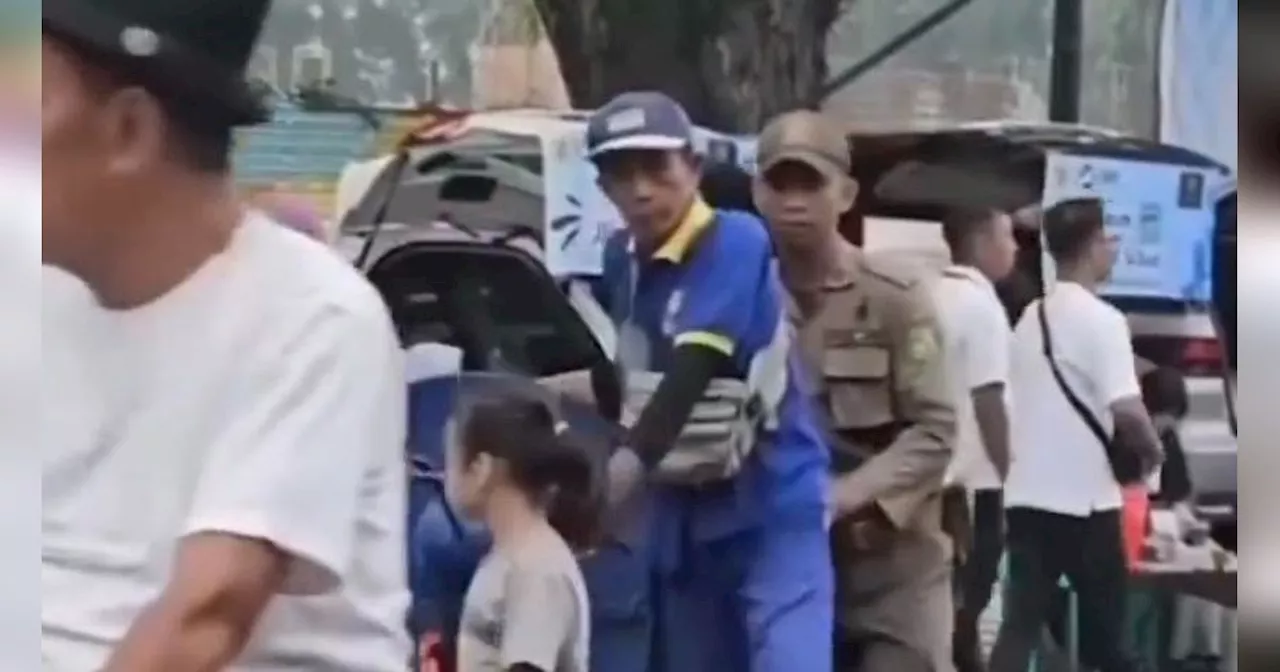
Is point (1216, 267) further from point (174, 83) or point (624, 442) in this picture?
point (174, 83)

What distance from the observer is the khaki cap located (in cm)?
166

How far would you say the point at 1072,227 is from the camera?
5.77 ft

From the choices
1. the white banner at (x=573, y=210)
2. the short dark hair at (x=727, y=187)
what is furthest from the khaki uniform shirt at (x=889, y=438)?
the white banner at (x=573, y=210)

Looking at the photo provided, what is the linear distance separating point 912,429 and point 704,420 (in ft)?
0.70

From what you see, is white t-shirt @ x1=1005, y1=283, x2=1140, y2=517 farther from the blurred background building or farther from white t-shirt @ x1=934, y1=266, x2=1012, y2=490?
the blurred background building

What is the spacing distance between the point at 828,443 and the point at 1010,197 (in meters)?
0.31

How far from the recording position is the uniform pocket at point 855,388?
168 centimetres

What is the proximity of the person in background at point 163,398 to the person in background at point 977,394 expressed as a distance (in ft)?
1.98

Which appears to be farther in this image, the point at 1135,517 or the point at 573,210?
the point at 1135,517

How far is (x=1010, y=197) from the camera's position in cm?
174

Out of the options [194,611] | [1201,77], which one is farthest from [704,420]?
[1201,77]

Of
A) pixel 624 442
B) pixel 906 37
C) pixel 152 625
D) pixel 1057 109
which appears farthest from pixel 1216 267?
pixel 152 625

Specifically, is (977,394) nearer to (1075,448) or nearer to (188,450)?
(1075,448)

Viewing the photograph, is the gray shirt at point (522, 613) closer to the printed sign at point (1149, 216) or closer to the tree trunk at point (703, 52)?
the tree trunk at point (703, 52)
